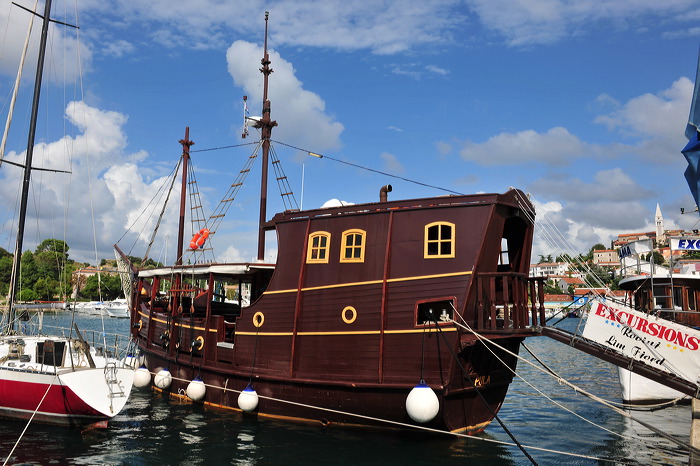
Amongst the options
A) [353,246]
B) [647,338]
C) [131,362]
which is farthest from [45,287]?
[647,338]

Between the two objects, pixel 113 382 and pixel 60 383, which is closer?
pixel 60 383

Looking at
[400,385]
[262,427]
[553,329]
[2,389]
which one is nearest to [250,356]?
[262,427]

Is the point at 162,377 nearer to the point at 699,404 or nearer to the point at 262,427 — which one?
the point at 262,427

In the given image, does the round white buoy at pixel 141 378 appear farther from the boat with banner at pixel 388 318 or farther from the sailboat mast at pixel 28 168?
the sailboat mast at pixel 28 168

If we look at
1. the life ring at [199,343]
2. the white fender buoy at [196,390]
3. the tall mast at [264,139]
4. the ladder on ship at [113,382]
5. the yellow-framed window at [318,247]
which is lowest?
the white fender buoy at [196,390]

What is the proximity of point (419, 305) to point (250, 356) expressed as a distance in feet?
17.4

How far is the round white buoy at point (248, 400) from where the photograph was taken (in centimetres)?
1412

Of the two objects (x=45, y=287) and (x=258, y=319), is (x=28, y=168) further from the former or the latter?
(x=45, y=287)

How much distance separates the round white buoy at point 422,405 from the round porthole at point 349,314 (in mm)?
2458

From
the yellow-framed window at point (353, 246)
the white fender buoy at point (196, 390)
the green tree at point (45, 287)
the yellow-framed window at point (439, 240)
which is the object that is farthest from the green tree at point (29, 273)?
the yellow-framed window at point (439, 240)

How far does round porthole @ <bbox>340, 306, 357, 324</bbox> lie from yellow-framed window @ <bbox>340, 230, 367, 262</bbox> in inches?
50.0

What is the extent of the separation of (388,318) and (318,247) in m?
2.87

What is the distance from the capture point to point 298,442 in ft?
40.7

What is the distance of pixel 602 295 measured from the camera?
39.0ft
